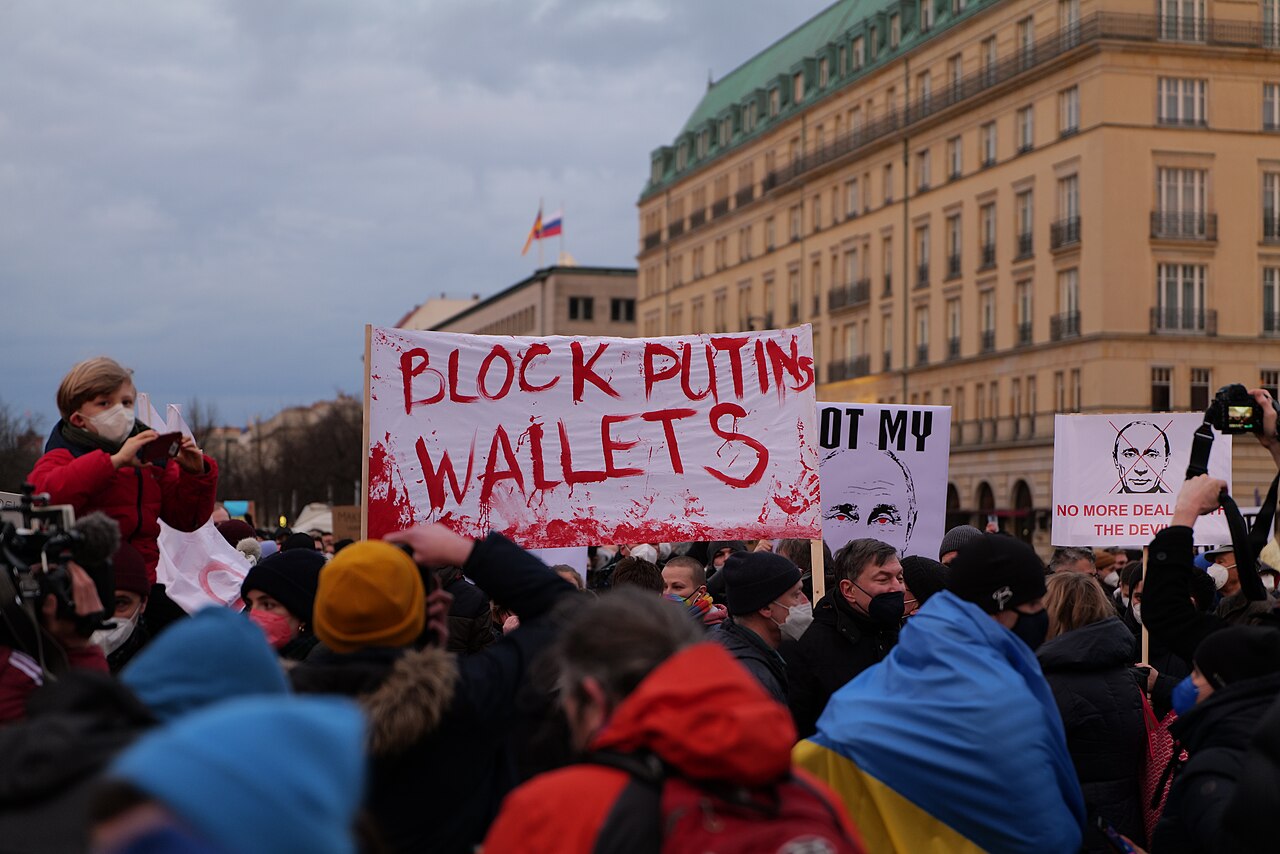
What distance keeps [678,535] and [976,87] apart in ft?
177

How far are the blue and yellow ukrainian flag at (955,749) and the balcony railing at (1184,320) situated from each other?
168 feet

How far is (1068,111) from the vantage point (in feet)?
180

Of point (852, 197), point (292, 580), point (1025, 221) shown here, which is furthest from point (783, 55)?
point (292, 580)

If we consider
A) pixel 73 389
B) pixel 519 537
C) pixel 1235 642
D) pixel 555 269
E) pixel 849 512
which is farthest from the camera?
pixel 555 269

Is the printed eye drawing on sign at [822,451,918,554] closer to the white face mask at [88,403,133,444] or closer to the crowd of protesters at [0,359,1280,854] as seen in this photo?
the crowd of protesters at [0,359,1280,854]

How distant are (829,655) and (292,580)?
2.30 m

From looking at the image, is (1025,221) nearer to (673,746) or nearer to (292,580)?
(292,580)

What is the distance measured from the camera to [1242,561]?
5312mm

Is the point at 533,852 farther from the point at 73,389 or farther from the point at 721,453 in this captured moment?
the point at 721,453

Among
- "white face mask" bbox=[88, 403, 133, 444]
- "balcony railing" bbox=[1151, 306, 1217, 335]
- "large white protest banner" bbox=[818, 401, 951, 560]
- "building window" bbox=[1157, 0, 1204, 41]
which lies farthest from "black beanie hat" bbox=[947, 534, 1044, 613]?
"building window" bbox=[1157, 0, 1204, 41]

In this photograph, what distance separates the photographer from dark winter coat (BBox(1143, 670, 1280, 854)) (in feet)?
13.9

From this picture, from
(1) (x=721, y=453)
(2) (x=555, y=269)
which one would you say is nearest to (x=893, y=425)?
(1) (x=721, y=453)

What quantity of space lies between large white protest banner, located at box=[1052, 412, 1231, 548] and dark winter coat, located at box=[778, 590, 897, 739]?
19.9ft

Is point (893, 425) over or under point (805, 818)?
over
